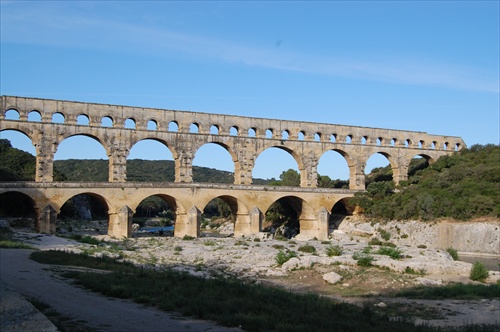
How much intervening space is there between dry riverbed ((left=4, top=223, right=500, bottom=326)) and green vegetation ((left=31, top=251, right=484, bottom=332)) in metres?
3.55

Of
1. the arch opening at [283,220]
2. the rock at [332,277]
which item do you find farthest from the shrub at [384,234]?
the rock at [332,277]

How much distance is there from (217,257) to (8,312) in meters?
19.4

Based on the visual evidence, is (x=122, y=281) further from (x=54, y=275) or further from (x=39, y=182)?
(x=39, y=182)

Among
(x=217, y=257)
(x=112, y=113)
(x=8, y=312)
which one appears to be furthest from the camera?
(x=112, y=113)

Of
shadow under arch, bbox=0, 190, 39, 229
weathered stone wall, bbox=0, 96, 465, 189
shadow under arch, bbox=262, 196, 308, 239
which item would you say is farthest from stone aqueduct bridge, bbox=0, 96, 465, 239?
shadow under arch, bbox=0, 190, 39, 229

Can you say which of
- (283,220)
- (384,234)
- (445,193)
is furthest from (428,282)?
(283,220)

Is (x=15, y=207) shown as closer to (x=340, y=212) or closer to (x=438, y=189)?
(x=340, y=212)

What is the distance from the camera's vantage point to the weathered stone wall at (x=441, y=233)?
38656mm

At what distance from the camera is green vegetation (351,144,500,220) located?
138 ft

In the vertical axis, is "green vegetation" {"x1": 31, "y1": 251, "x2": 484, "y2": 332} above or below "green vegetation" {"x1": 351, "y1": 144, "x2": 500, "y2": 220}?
below

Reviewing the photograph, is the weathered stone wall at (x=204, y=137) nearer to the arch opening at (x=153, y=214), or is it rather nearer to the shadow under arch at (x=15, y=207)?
the shadow under arch at (x=15, y=207)

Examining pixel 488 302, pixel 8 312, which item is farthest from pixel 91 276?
pixel 488 302

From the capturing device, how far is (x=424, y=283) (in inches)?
869

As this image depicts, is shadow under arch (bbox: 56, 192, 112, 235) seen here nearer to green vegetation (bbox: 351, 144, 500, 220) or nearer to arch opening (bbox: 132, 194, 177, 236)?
arch opening (bbox: 132, 194, 177, 236)
